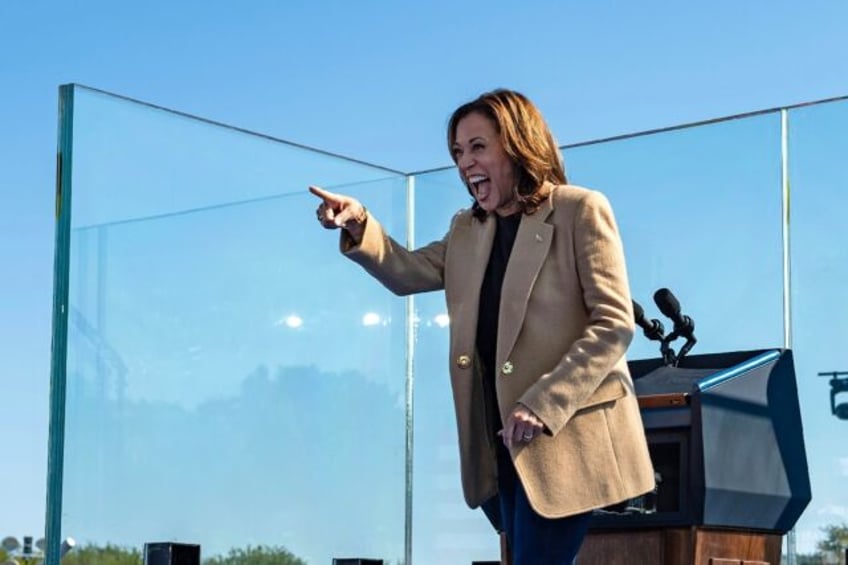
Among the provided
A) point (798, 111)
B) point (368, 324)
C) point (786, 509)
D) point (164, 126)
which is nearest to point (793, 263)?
point (798, 111)

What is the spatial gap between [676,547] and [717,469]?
19cm

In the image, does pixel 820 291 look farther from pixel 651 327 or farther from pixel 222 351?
pixel 222 351

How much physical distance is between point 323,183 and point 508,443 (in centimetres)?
231

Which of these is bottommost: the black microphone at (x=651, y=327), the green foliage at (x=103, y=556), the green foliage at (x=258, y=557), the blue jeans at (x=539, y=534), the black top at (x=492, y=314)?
the green foliage at (x=258, y=557)

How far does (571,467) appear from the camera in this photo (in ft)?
7.21

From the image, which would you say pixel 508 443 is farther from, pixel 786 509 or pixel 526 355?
pixel 786 509

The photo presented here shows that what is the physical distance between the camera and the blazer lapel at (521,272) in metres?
2.22

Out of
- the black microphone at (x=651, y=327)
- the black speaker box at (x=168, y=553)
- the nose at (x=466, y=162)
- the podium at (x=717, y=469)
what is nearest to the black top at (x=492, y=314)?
the nose at (x=466, y=162)

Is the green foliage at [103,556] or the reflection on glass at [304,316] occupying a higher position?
the reflection on glass at [304,316]

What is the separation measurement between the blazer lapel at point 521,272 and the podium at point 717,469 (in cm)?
114

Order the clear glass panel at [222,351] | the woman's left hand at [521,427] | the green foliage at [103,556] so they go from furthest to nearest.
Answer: the clear glass panel at [222,351] → the green foliage at [103,556] → the woman's left hand at [521,427]

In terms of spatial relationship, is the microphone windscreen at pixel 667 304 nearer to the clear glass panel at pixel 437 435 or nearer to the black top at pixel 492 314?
the clear glass panel at pixel 437 435

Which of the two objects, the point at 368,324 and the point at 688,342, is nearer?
the point at 688,342

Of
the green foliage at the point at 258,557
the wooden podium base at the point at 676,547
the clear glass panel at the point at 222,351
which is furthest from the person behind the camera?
the green foliage at the point at 258,557
